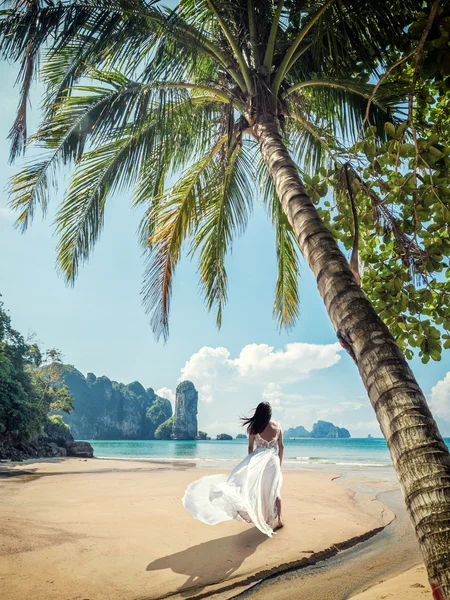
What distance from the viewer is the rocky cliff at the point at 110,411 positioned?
113062 millimetres

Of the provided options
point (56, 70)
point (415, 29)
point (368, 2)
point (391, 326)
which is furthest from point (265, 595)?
point (56, 70)

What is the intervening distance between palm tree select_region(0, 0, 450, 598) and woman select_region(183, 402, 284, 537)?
2342 mm

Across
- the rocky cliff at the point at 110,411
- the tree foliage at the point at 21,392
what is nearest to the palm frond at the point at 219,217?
the tree foliage at the point at 21,392

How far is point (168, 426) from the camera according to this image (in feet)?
326

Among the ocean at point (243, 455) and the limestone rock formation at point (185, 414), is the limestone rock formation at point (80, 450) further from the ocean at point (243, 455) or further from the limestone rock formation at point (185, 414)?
the limestone rock formation at point (185, 414)

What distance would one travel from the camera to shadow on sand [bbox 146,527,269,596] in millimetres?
2773

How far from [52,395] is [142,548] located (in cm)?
2061

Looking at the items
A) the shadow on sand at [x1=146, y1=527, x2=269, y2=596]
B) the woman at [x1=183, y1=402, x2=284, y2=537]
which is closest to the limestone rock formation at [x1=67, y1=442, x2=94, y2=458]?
the woman at [x1=183, y1=402, x2=284, y2=537]

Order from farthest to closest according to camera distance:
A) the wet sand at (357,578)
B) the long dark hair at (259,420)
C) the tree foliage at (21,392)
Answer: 1. the tree foliage at (21,392)
2. the long dark hair at (259,420)
3. the wet sand at (357,578)

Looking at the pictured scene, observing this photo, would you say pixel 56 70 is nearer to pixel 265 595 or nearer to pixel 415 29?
pixel 415 29

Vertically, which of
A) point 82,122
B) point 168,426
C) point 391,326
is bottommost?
point 168,426

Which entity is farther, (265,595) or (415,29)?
(265,595)

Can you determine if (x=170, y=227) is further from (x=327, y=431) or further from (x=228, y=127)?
(x=327, y=431)

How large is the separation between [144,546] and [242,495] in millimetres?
999
